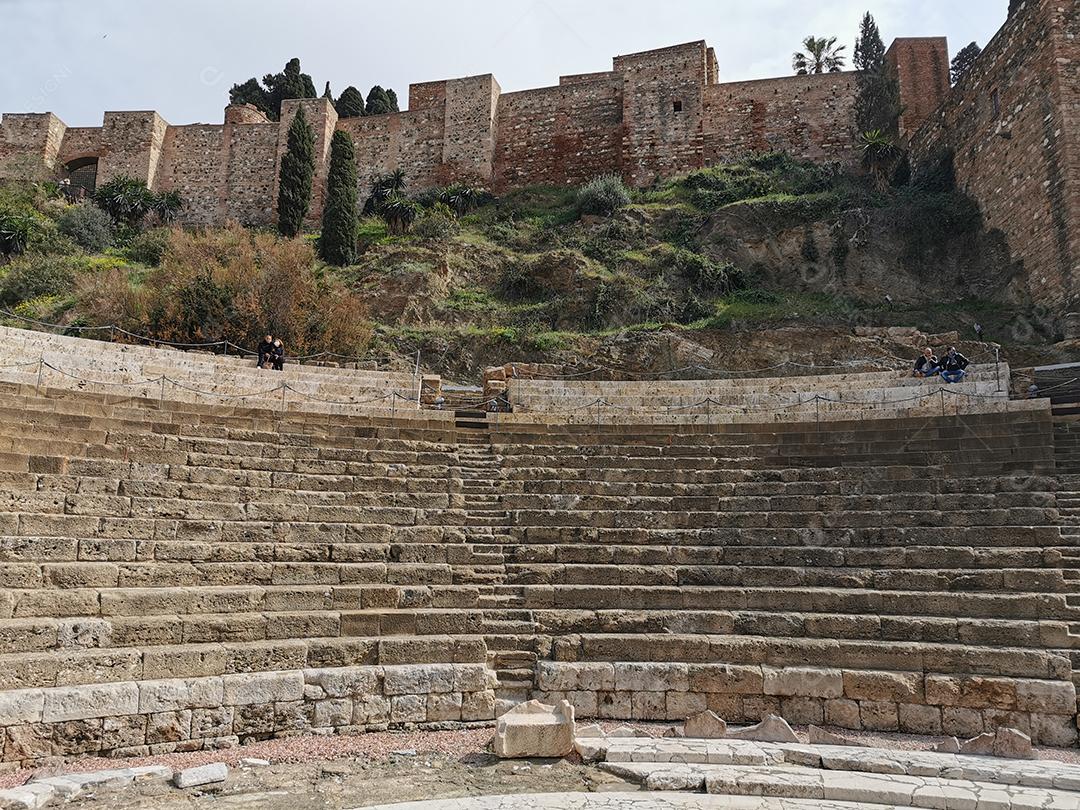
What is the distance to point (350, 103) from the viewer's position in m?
38.7

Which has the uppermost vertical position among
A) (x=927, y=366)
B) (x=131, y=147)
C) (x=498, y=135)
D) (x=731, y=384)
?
(x=498, y=135)

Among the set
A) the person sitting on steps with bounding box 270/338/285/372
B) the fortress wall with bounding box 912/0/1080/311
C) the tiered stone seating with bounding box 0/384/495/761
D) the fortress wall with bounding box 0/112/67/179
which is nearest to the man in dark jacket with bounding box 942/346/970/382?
the fortress wall with bounding box 912/0/1080/311

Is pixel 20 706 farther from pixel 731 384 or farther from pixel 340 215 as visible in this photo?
pixel 340 215

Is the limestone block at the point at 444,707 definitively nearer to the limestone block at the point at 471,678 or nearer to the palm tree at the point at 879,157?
the limestone block at the point at 471,678

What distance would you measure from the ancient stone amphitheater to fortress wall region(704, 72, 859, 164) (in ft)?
64.5

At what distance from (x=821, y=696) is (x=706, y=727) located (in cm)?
105

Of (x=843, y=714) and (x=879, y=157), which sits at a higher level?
(x=879, y=157)

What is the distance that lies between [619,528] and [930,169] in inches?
753

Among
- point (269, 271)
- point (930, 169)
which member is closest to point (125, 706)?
point (269, 271)

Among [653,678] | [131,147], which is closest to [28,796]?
[653,678]

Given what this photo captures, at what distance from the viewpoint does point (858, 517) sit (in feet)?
26.9

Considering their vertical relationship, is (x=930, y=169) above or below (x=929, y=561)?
above

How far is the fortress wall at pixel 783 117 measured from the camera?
90.2ft

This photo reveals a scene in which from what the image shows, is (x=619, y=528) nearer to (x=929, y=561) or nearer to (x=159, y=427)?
(x=929, y=561)
